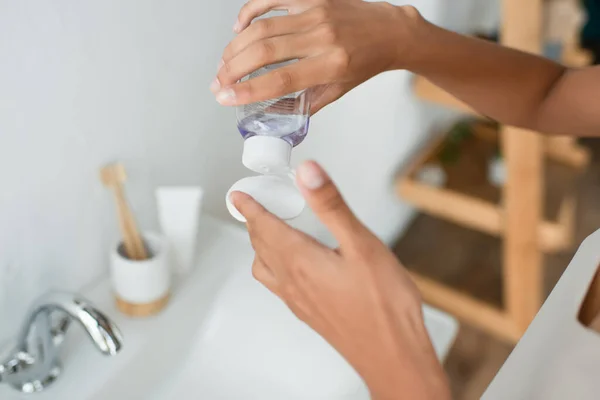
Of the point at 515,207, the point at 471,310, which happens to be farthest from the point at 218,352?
the point at 471,310

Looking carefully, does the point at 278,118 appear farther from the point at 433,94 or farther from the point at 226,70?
the point at 433,94

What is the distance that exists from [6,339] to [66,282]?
95 millimetres

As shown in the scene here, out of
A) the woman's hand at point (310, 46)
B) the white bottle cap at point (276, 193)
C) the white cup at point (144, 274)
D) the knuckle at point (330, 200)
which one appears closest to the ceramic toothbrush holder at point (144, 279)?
the white cup at point (144, 274)

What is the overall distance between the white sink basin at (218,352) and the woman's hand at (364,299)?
33 centimetres

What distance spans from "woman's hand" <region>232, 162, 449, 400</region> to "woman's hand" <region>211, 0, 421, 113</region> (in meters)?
0.13

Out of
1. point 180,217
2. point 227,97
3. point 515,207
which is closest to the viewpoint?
point 227,97

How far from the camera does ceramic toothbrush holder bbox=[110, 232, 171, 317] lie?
72 centimetres

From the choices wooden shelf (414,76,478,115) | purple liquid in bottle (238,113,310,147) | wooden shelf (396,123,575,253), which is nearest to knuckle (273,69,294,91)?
purple liquid in bottle (238,113,310,147)

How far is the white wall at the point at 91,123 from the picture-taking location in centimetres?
62

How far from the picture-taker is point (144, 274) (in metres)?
0.72

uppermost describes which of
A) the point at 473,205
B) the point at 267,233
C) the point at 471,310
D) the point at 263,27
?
the point at 263,27

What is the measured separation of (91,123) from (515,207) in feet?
3.12

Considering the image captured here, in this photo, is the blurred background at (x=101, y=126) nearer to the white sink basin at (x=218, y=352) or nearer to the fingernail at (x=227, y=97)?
the white sink basin at (x=218, y=352)

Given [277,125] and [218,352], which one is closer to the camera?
[277,125]
